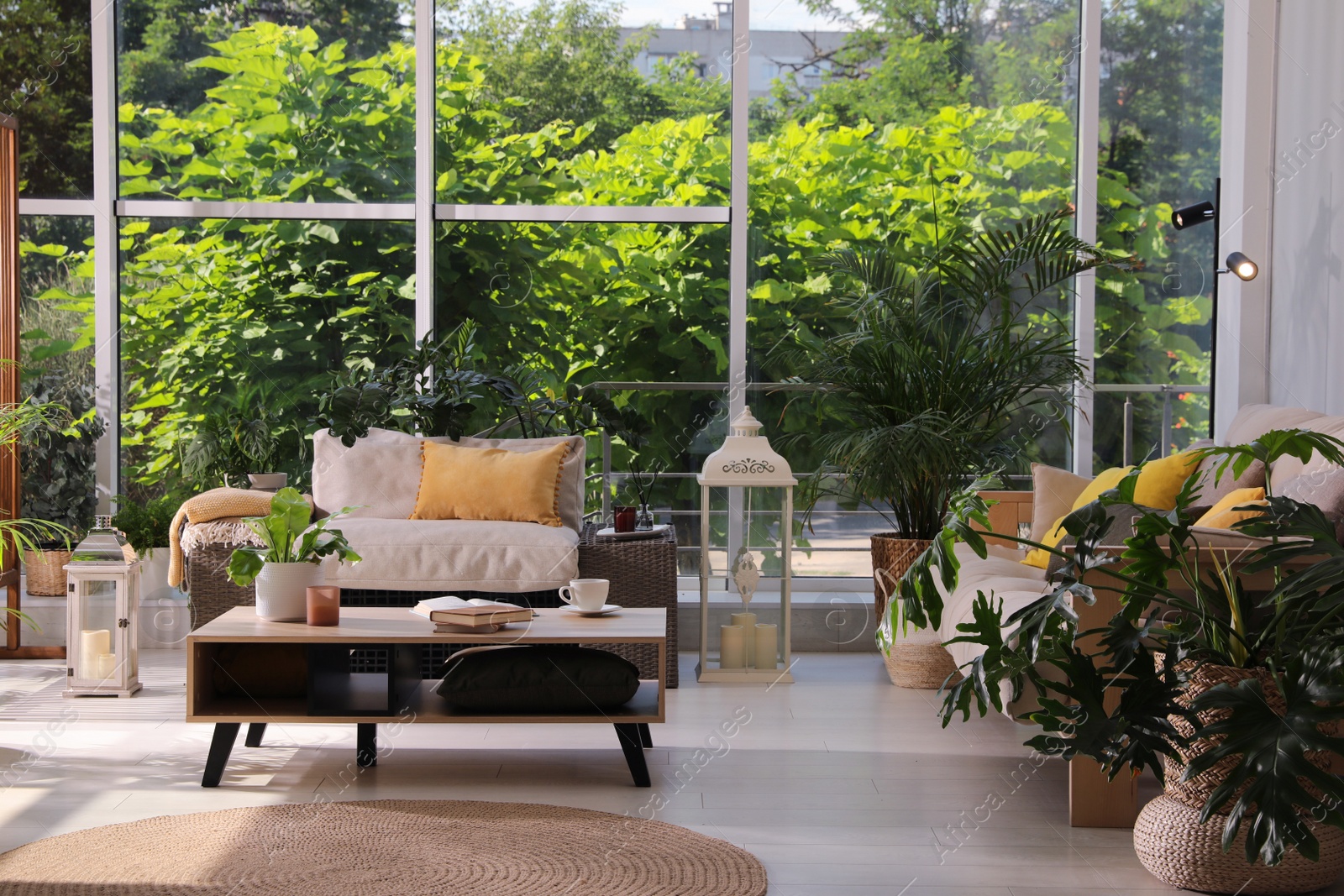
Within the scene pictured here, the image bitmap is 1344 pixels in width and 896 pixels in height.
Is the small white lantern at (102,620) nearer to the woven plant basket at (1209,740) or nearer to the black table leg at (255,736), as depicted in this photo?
the black table leg at (255,736)

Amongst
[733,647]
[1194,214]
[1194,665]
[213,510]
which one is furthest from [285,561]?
[1194,214]

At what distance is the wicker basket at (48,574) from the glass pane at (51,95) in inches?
60.0

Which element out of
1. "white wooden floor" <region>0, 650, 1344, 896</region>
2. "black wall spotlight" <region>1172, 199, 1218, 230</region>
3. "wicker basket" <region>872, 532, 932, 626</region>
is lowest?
"white wooden floor" <region>0, 650, 1344, 896</region>

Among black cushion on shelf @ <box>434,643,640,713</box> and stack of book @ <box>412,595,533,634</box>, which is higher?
stack of book @ <box>412,595,533,634</box>

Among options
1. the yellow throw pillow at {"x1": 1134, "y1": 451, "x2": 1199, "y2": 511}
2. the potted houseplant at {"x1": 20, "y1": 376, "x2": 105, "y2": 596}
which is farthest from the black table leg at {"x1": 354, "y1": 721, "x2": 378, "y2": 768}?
the potted houseplant at {"x1": 20, "y1": 376, "x2": 105, "y2": 596}

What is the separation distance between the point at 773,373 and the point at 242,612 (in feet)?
8.54

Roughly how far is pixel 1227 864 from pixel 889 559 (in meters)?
2.21

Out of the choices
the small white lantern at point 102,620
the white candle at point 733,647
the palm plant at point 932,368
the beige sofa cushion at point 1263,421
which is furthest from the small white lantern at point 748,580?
the small white lantern at point 102,620

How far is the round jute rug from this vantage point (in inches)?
89.7

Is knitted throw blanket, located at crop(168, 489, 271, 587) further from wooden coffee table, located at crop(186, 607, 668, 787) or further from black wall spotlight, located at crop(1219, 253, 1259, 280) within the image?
black wall spotlight, located at crop(1219, 253, 1259, 280)

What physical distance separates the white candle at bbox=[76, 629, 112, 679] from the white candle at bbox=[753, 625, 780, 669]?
85.2 inches

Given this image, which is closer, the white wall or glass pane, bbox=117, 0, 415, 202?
the white wall

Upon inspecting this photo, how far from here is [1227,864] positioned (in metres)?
2.28

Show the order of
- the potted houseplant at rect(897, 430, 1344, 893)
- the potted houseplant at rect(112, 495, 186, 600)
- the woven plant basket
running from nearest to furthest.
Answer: the potted houseplant at rect(897, 430, 1344, 893), the woven plant basket, the potted houseplant at rect(112, 495, 186, 600)
